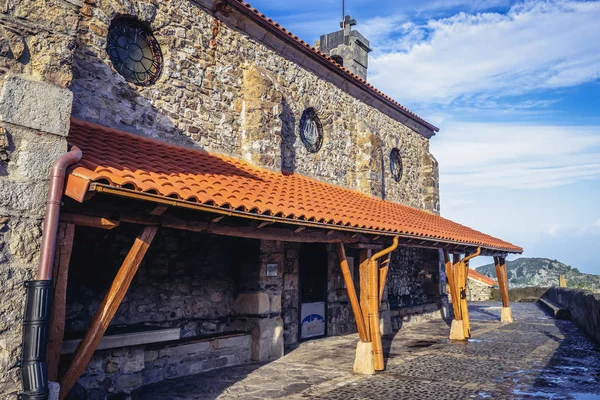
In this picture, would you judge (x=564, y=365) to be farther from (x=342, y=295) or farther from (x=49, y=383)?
(x=49, y=383)

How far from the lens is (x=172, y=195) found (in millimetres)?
4199

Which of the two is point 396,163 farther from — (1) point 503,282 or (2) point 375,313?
(2) point 375,313

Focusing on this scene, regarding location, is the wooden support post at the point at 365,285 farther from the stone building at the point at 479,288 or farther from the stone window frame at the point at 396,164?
the stone building at the point at 479,288

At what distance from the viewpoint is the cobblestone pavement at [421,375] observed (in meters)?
5.75

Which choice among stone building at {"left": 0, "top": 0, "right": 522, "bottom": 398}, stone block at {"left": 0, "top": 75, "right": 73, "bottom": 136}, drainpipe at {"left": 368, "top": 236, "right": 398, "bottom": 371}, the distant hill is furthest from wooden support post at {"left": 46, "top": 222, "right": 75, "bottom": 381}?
the distant hill

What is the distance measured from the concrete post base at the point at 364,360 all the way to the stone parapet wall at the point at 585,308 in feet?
20.7

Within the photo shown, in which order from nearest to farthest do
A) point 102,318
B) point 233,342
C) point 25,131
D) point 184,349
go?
point 25,131
point 102,318
point 184,349
point 233,342

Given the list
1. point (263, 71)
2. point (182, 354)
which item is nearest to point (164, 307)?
point (182, 354)

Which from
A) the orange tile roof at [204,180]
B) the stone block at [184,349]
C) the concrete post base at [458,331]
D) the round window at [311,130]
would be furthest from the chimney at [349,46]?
the stone block at [184,349]

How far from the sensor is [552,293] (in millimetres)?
21484

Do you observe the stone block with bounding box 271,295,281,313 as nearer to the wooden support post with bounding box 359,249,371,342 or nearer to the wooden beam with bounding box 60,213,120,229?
the wooden support post with bounding box 359,249,371,342

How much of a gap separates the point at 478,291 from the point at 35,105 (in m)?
28.0

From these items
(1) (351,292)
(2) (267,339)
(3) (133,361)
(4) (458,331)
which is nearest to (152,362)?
(3) (133,361)

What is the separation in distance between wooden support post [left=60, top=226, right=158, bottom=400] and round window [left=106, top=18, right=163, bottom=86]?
3.59 meters
